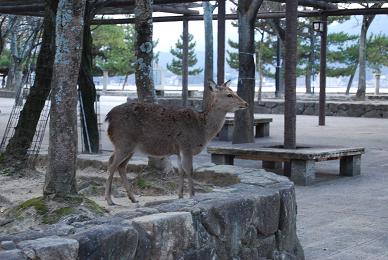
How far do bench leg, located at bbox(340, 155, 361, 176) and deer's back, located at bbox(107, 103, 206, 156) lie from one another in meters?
5.40

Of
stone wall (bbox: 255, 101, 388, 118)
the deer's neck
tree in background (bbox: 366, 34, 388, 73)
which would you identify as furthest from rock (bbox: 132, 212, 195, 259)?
tree in background (bbox: 366, 34, 388, 73)

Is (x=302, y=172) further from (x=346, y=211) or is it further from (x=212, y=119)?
(x=212, y=119)

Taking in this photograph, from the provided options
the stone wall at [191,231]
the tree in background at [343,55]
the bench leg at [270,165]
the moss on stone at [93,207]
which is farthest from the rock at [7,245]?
the tree in background at [343,55]

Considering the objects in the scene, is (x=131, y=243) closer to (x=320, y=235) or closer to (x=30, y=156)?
(x=320, y=235)

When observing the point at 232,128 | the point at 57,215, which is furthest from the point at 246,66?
the point at 57,215

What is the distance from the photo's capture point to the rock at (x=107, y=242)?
3826 millimetres

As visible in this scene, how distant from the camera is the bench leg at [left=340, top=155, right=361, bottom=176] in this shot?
36.2 feet

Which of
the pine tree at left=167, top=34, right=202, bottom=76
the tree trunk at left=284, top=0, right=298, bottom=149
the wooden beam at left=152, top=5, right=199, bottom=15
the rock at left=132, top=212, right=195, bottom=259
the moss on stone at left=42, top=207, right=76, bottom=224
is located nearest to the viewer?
the rock at left=132, top=212, right=195, bottom=259

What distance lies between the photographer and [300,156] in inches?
397

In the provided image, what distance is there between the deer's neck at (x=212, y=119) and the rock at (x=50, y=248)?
8.88ft

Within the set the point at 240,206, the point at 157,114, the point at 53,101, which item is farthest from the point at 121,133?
the point at 240,206

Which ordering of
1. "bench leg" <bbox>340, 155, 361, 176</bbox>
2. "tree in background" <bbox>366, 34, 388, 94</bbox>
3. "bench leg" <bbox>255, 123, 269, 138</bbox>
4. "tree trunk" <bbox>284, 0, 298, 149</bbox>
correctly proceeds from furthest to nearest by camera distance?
1. "tree in background" <bbox>366, 34, 388, 94</bbox>
2. "bench leg" <bbox>255, 123, 269, 138</bbox>
3. "tree trunk" <bbox>284, 0, 298, 149</bbox>
4. "bench leg" <bbox>340, 155, 361, 176</bbox>

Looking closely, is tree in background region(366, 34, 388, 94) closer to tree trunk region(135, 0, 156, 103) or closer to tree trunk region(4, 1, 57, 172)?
tree trunk region(4, 1, 57, 172)

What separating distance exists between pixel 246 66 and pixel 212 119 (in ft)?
27.4
